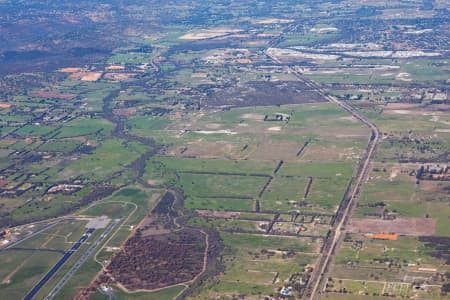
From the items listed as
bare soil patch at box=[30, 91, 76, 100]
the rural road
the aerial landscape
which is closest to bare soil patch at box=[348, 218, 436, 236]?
the aerial landscape

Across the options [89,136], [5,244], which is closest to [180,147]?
[89,136]

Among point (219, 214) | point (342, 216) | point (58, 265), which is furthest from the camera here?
point (219, 214)

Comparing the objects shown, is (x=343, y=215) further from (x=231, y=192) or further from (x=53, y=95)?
(x=53, y=95)

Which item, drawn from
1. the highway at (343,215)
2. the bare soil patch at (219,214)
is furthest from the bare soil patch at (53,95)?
the bare soil patch at (219,214)

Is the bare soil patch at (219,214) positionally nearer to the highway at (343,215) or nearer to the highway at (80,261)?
the highway at (80,261)

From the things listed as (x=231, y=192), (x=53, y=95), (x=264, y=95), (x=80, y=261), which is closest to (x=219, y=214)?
(x=231, y=192)
